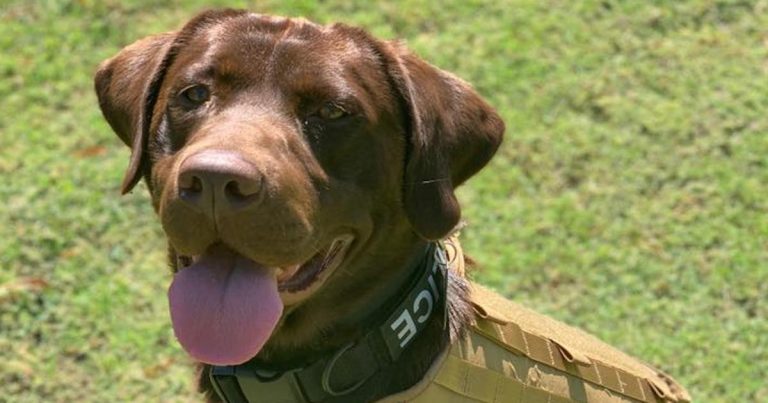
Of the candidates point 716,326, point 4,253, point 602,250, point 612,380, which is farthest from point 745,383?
point 4,253

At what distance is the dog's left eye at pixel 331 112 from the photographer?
134 inches

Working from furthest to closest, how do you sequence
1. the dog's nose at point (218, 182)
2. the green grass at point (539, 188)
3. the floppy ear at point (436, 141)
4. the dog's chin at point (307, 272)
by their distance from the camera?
the green grass at point (539, 188)
the floppy ear at point (436, 141)
the dog's chin at point (307, 272)
the dog's nose at point (218, 182)

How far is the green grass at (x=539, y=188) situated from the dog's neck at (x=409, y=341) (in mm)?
1939

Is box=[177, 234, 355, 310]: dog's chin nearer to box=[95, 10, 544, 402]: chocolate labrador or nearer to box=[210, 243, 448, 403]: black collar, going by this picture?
box=[95, 10, 544, 402]: chocolate labrador

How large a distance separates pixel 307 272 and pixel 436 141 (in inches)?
21.2

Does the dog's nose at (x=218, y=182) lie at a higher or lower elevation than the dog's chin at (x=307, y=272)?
higher

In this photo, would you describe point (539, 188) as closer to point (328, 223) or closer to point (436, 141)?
point (436, 141)

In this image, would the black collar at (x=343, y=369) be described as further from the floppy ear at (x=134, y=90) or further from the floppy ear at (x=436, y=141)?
the floppy ear at (x=134, y=90)

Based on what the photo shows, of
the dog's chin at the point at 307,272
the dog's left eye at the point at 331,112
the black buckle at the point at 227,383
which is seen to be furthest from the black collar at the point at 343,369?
the dog's left eye at the point at 331,112

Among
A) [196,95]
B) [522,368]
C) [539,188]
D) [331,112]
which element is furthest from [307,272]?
[539,188]

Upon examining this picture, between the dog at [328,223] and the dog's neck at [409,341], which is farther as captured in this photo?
the dog's neck at [409,341]

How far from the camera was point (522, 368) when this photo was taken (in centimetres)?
370

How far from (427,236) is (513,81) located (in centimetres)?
359

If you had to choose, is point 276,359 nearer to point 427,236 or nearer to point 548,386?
point 427,236
